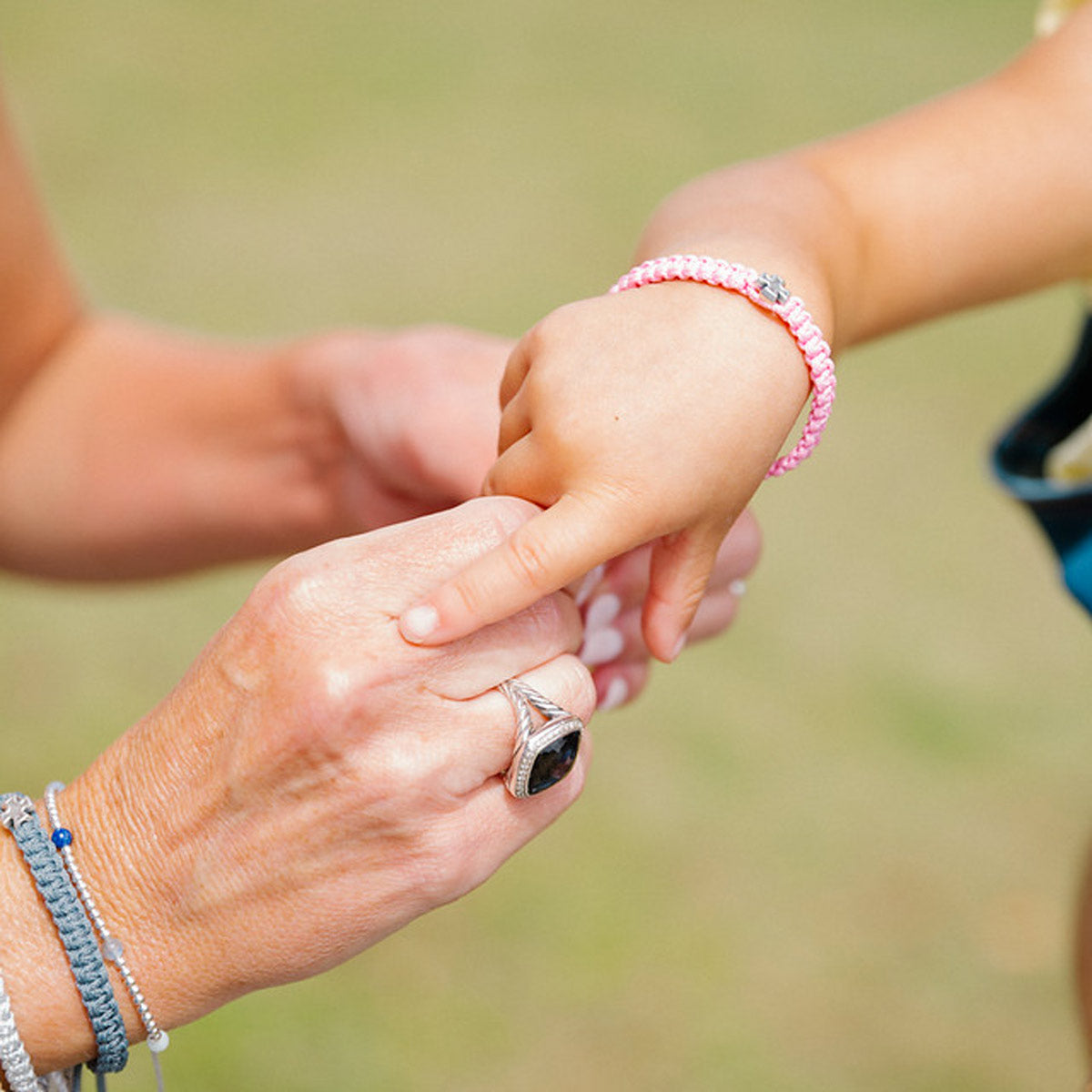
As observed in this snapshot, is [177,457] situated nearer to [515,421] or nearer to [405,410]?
[405,410]

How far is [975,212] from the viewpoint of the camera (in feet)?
4.22

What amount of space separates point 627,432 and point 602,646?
1.19ft

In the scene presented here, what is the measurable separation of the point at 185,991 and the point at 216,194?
384 cm

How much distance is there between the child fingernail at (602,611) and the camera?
130 cm

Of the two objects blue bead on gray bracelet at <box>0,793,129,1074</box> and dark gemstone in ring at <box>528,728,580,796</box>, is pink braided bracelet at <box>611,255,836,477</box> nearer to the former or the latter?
dark gemstone in ring at <box>528,728,580,796</box>

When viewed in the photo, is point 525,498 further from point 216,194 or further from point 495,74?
point 495,74

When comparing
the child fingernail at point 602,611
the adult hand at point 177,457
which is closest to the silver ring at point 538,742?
the child fingernail at point 602,611

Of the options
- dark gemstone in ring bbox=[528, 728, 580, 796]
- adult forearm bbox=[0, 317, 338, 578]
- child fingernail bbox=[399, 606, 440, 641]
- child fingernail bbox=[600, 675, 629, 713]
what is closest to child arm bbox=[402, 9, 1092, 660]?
child fingernail bbox=[399, 606, 440, 641]

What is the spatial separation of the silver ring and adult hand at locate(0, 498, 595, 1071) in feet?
0.04

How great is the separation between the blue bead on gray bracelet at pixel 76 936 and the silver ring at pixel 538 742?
33cm

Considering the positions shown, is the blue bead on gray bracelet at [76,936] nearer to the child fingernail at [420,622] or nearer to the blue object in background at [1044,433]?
the child fingernail at [420,622]

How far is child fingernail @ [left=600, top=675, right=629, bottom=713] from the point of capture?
1.38 metres

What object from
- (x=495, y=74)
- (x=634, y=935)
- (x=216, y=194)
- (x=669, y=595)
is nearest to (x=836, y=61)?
(x=495, y=74)

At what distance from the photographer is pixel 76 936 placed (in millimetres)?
1027
